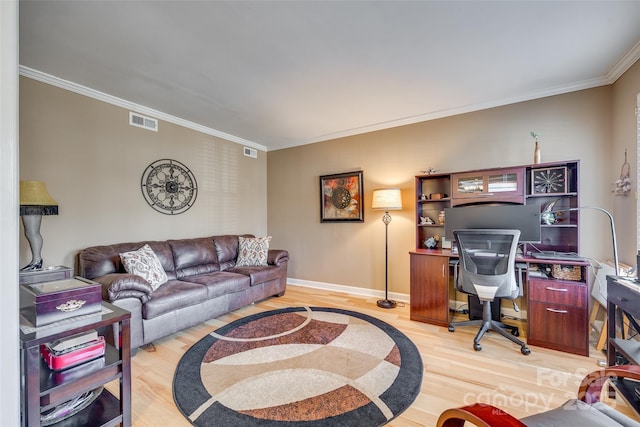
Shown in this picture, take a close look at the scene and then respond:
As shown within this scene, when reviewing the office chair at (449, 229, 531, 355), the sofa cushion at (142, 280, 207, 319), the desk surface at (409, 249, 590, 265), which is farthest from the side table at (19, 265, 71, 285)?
the office chair at (449, 229, 531, 355)

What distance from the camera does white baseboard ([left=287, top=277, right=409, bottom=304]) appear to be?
381 centimetres

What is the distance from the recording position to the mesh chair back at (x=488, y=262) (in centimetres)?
241

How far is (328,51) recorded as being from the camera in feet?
7.09

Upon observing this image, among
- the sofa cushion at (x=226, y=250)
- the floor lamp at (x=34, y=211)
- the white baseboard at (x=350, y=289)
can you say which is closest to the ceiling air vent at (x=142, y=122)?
the floor lamp at (x=34, y=211)

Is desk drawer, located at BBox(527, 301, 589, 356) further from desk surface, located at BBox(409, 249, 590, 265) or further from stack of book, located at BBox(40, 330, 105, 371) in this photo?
stack of book, located at BBox(40, 330, 105, 371)

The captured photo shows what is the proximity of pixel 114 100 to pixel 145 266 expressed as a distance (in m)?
1.97

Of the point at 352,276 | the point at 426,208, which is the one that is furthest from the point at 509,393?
the point at 352,276

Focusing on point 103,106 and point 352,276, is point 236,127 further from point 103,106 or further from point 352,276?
point 352,276

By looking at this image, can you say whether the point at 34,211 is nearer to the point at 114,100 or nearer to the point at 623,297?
the point at 114,100

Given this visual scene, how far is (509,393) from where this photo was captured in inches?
70.6

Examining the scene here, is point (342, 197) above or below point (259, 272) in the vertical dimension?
above

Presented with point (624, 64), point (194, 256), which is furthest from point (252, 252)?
point (624, 64)

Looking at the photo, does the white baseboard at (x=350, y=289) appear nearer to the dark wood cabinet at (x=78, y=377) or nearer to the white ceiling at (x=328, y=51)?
the white ceiling at (x=328, y=51)

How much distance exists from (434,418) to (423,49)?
8.83ft
